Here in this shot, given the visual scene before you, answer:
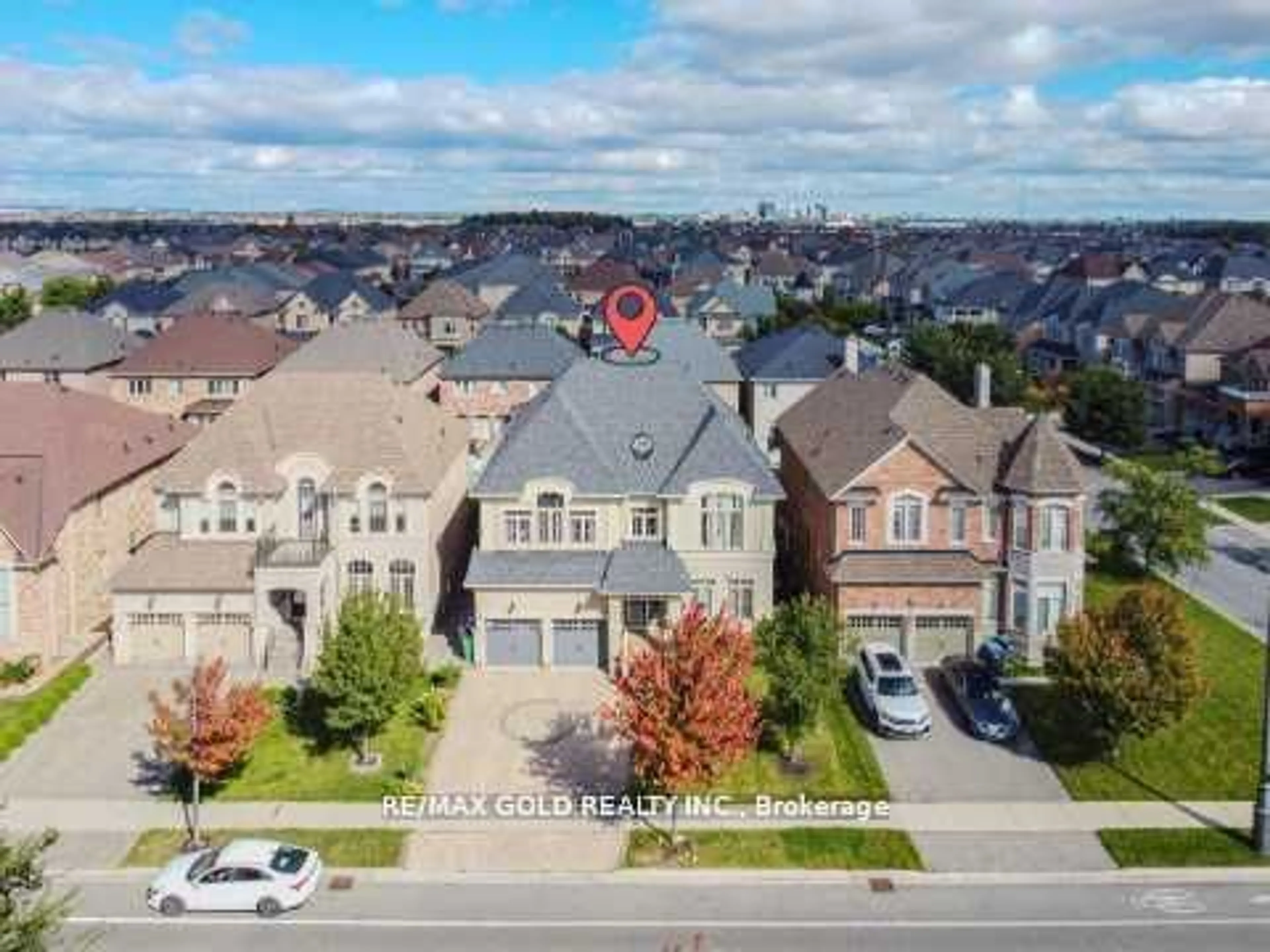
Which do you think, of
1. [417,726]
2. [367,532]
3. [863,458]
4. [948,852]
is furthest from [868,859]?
[367,532]

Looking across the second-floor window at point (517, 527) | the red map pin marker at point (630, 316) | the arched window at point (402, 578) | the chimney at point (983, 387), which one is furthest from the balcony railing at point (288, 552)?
the chimney at point (983, 387)

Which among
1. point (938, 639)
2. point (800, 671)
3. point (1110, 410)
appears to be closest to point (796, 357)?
point (1110, 410)

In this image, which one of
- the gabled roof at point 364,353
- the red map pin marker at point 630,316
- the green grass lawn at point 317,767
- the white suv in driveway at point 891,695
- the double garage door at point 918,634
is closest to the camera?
the green grass lawn at point 317,767

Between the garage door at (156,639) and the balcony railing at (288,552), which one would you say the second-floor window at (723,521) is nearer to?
the balcony railing at (288,552)

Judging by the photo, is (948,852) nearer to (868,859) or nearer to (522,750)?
(868,859)

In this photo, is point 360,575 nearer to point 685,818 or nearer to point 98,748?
point 98,748

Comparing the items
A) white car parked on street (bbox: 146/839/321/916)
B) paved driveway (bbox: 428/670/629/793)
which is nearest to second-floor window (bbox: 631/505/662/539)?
paved driveway (bbox: 428/670/629/793)
